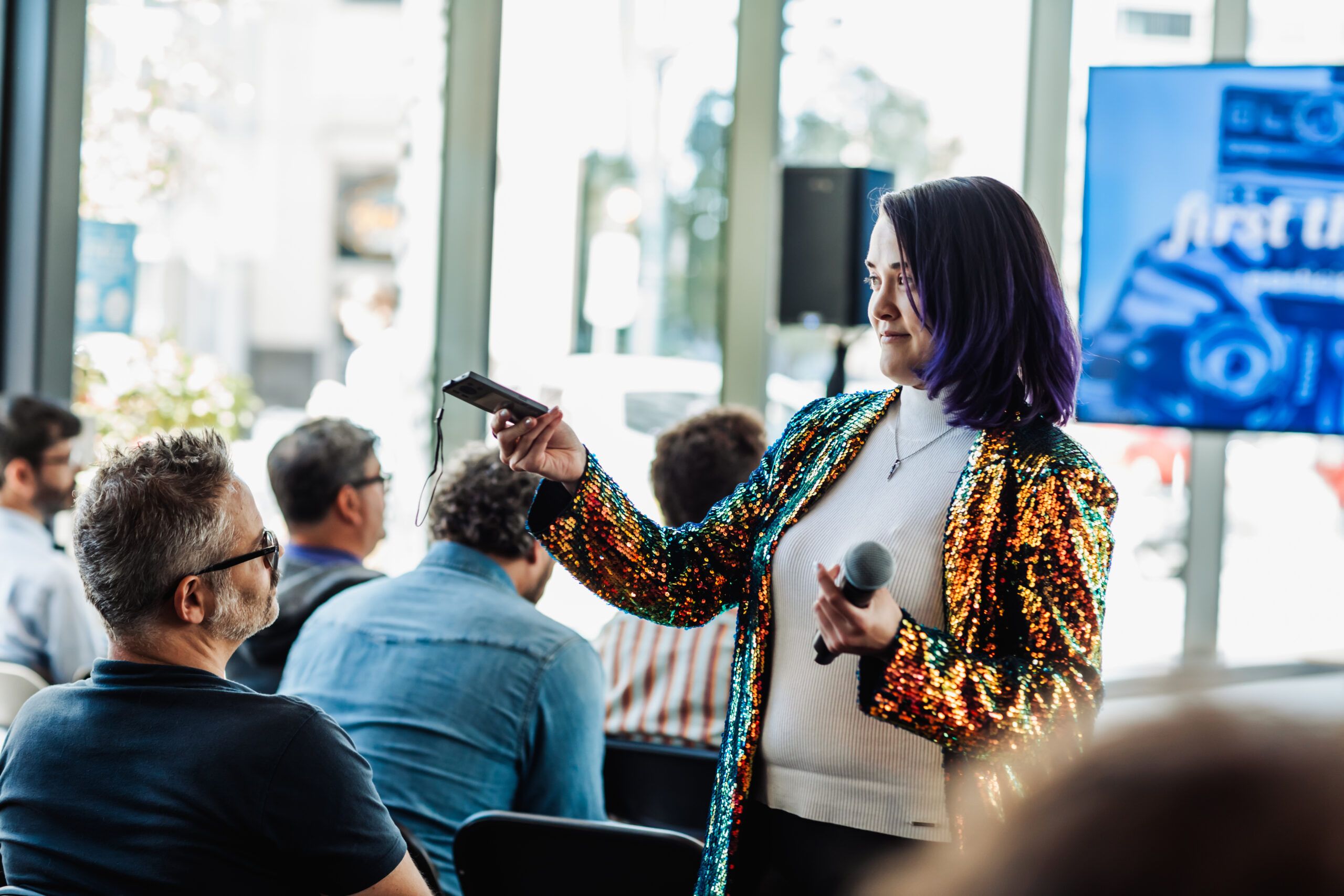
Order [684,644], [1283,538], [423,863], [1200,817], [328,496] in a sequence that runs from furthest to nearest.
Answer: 1. [1283,538]
2. [328,496]
3. [684,644]
4. [423,863]
5. [1200,817]

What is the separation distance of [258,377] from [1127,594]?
3.73 meters

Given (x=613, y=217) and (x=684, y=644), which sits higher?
(x=613, y=217)

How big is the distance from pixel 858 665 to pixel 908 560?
134 mm

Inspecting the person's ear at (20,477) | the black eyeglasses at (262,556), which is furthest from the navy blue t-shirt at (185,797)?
the person's ear at (20,477)

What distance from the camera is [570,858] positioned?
1824 millimetres

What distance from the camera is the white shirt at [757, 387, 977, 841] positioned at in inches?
55.7

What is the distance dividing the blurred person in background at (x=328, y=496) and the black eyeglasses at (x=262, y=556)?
100cm

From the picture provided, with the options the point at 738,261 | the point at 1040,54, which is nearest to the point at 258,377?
the point at 738,261

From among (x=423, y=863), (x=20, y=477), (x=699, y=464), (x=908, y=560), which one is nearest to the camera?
(x=908, y=560)

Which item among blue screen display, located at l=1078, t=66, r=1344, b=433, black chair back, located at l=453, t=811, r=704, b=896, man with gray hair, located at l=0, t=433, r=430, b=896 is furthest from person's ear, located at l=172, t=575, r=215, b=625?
blue screen display, located at l=1078, t=66, r=1344, b=433

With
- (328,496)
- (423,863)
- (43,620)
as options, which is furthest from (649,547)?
(43,620)

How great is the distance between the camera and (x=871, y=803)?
1412 mm

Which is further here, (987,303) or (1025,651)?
(987,303)

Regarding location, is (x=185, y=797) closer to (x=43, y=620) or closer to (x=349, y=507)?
(x=349, y=507)
